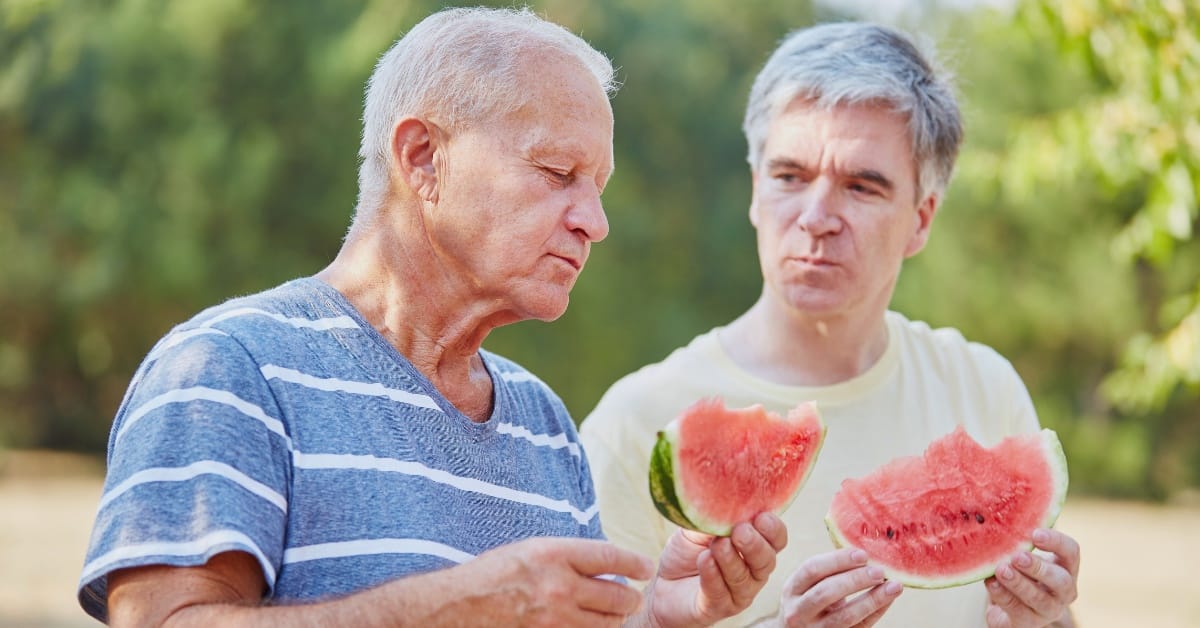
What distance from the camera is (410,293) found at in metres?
2.38

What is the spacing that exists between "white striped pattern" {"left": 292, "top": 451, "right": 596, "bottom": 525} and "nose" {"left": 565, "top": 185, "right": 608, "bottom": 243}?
52 centimetres

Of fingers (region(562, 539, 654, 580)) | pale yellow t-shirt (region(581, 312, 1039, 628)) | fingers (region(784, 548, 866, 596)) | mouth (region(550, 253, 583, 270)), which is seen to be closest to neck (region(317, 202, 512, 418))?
mouth (region(550, 253, 583, 270))

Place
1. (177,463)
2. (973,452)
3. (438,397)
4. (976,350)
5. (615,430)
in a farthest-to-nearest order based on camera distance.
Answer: (976,350), (615,430), (973,452), (438,397), (177,463)

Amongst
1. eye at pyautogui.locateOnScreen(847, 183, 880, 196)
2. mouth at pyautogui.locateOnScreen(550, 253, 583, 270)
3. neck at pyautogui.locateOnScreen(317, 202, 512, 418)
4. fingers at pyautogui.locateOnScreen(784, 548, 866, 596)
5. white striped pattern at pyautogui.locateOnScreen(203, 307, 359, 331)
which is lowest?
fingers at pyautogui.locateOnScreen(784, 548, 866, 596)

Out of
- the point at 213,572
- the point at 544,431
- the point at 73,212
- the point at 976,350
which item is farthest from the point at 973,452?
the point at 73,212

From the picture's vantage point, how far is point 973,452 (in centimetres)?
303

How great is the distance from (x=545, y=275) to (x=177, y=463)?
79 centimetres

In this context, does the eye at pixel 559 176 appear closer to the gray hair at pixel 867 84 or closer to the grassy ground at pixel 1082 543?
Answer: the gray hair at pixel 867 84

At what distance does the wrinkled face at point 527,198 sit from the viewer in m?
2.33

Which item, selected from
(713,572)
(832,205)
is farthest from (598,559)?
(832,205)

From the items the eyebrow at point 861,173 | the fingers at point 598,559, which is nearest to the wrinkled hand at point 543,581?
the fingers at point 598,559

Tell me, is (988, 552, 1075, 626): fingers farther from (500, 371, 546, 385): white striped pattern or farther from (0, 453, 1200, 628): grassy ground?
(0, 453, 1200, 628): grassy ground

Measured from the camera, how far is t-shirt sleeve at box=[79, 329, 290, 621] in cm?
185

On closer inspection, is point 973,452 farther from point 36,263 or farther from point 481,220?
point 36,263
